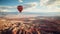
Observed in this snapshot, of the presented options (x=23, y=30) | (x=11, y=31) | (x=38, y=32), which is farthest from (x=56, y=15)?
(x=11, y=31)

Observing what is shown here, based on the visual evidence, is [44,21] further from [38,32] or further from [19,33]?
[19,33]

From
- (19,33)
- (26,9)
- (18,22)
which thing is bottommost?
(19,33)

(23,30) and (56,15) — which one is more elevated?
(56,15)

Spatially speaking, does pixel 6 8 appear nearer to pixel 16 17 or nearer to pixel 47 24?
pixel 16 17

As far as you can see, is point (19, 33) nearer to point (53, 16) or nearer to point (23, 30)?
point (23, 30)

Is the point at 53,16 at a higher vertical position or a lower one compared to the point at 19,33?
higher

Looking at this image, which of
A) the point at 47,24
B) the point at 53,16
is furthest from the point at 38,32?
the point at 53,16
